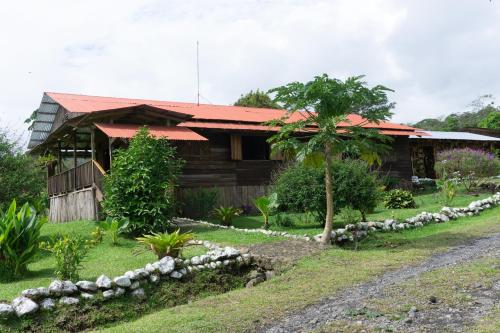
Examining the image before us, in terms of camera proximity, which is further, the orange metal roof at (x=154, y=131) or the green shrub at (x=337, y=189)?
the orange metal roof at (x=154, y=131)

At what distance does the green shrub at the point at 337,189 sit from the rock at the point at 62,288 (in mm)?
6856

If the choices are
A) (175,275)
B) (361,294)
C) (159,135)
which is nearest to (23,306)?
(175,275)

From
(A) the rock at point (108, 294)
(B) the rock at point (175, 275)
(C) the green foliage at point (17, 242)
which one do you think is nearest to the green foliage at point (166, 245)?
(B) the rock at point (175, 275)

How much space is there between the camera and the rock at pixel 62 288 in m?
6.43

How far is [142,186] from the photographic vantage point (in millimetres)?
11828

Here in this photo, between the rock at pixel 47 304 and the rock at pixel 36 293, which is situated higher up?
the rock at pixel 36 293

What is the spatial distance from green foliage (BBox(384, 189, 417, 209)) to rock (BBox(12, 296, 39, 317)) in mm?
12750

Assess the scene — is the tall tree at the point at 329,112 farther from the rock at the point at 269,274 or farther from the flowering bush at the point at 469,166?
the flowering bush at the point at 469,166

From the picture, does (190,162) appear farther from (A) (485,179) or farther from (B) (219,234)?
(A) (485,179)

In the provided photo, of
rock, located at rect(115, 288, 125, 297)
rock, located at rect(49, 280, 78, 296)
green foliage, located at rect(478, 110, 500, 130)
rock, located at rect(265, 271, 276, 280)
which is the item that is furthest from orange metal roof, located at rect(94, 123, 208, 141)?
green foliage, located at rect(478, 110, 500, 130)

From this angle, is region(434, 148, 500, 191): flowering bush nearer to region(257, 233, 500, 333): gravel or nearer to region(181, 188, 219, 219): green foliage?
region(181, 188, 219, 219): green foliage

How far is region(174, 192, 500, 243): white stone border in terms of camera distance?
10930 millimetres

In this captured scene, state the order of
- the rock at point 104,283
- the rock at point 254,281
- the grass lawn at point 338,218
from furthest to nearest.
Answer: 1. the grass lawn at point 338,218
2. the rock at point 254,281
3. the rock at point 104,283

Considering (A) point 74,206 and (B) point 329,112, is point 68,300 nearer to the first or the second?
(B) point 329,112
